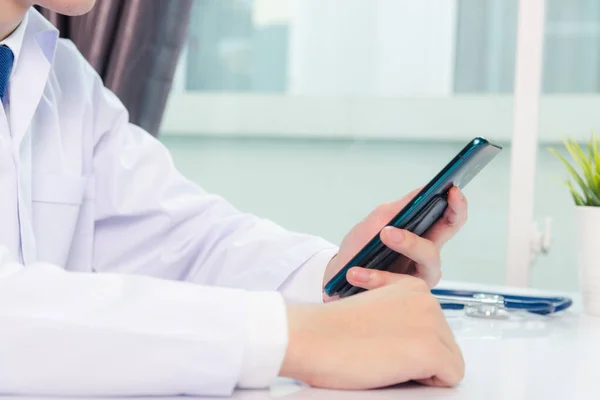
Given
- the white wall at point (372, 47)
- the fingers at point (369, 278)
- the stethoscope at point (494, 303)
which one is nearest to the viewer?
the fingers at point (369, 278)

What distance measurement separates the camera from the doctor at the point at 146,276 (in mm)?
640

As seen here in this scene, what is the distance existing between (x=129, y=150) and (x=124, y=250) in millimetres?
159

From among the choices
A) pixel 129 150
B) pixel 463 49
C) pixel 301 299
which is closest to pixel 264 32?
pixel 463 49

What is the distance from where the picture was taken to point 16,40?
3.72 feet

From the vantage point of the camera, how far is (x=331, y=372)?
663 mm

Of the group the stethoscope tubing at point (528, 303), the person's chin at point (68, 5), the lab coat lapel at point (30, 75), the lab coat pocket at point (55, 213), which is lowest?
the stethoscope tubing at point (528, 303)

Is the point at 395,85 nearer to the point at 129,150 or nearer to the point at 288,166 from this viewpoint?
the point at 288,166

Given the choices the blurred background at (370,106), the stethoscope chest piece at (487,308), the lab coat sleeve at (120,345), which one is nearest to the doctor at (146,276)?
the lab coat sleeve at (120,345)

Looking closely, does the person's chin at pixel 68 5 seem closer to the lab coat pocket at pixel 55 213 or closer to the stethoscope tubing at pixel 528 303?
the lab coat pocket at pixel 55 213

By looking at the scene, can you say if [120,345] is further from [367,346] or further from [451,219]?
[451,219]

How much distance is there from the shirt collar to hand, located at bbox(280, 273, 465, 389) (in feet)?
2.19

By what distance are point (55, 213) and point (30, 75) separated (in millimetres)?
203

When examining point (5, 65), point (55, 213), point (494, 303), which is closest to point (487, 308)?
point (494, 303)

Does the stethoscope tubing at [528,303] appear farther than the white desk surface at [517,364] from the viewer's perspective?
Yes
